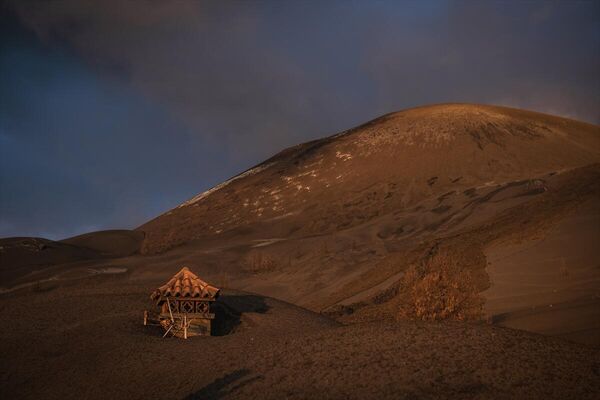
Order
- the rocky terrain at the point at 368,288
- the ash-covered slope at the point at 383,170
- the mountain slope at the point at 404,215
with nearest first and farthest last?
the rocky terrain at the point at 368,288 < the mountain slope at the point at 404,215 < the ash-covered slope at the point at 383,170

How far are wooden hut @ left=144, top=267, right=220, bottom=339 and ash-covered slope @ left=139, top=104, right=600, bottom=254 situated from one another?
28767 mm

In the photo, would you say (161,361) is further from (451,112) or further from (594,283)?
(451,112)

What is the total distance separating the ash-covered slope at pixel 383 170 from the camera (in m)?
44.5

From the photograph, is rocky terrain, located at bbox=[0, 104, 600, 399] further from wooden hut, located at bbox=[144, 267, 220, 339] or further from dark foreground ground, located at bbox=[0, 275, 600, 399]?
wooden hut, located at bbox=[144, 267, 220, 339]

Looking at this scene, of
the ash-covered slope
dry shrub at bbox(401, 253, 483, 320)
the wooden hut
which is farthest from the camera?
the ash-covered slope

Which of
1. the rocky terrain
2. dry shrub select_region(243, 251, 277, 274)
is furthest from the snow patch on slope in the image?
dry shrub select_region(243, 251, 277, 274)

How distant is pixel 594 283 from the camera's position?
15344 mm

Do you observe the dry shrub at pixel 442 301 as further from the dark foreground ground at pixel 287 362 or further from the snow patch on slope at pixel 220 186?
the snow patch on slope at pixel 220 186

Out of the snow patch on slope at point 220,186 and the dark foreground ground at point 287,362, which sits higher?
the snow patch on slope at point 220,186

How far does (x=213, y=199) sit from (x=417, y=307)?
49967 millimetres

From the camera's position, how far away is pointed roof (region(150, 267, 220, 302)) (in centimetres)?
1325

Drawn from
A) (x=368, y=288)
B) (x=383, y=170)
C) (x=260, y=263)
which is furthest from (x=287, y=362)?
(x=383, y=170)

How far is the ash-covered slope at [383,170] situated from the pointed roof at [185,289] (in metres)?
28.7

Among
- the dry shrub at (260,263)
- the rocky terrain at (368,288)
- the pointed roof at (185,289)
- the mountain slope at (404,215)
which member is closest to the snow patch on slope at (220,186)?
the mountain slope at (404,215)
